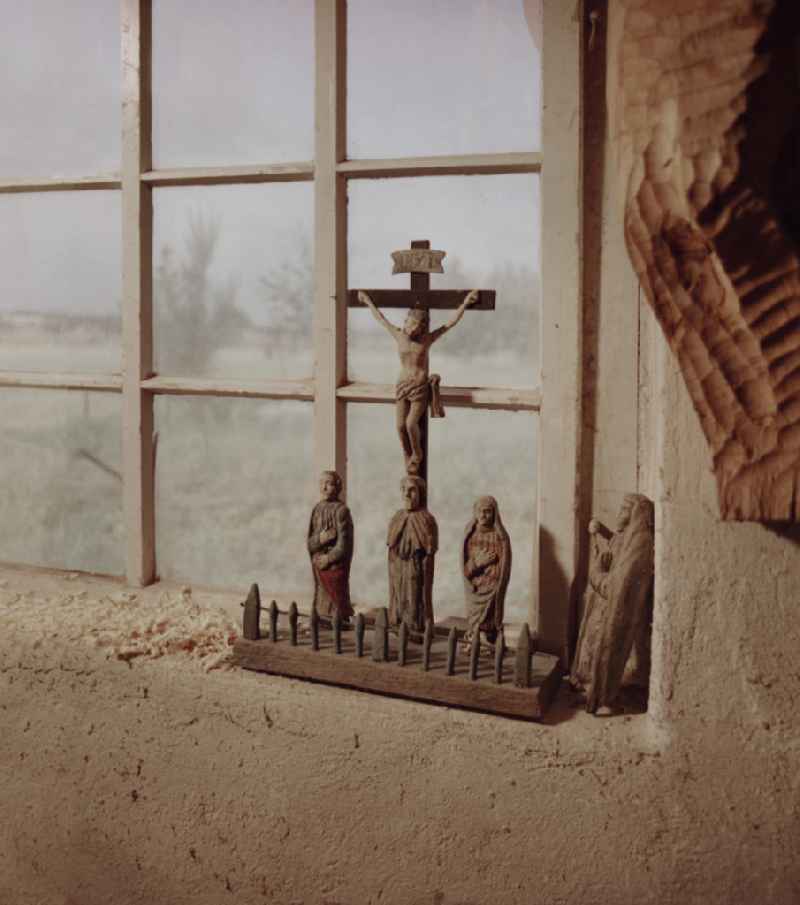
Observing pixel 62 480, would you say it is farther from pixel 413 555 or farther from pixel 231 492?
pixel 413 555

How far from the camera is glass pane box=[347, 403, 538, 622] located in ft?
5.10

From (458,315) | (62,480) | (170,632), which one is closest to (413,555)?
(458,315)

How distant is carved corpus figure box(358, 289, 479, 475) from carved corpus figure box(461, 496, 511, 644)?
14 centimetres

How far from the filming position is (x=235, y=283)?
1718 millimetres

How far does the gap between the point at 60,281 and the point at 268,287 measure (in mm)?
480

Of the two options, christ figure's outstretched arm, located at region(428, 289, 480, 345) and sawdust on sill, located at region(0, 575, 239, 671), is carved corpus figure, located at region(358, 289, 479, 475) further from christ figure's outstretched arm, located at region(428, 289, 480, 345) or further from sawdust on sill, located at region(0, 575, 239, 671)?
sawdust on sill, located at region(0, 575, 239, 671)

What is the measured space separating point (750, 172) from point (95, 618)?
133 cm

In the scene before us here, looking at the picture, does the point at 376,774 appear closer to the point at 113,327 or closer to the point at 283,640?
the point at 283,640

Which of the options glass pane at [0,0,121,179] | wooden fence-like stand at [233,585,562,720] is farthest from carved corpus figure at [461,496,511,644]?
glass pane at [0,0,121,179]

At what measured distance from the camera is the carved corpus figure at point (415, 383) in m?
1.39

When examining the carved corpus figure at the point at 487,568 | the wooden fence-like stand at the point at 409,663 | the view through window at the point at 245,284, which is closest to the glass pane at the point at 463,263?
the view through window at the point at 245,284

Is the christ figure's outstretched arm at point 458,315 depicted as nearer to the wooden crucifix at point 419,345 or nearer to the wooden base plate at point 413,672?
the wooden crucifix at point 419,345

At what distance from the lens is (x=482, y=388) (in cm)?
151

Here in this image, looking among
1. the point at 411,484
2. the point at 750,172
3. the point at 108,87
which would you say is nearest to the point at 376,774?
the point at 411,484
